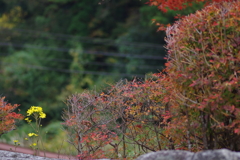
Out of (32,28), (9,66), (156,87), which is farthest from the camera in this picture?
(32,28)

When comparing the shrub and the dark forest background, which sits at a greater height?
the dark forest background

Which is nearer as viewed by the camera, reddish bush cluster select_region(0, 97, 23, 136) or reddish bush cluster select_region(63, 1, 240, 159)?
reddish bush cluster select_region(63, 1, 240, 159)

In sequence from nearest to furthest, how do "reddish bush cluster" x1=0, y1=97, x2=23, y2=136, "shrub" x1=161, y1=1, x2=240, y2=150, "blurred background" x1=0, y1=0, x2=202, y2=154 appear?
"shrub" x1=161, y1=1, x2=240, y2=150 → "reddish bush cluster" x1=0, y1=97, x2=23, y2=136 → "blurred background" x1=0, y1=0, x2=202, y2=154

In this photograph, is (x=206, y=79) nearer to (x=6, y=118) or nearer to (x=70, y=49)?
(x=6, y=118)

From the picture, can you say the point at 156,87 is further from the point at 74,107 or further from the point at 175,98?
the point at 74,107

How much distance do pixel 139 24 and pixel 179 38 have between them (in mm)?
13086

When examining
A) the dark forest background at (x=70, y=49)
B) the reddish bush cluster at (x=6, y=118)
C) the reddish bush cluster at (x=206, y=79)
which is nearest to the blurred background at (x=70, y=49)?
the dark forest background at (x=70, y=49)

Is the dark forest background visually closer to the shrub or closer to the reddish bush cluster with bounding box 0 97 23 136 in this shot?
the reddish bush cluster with bounding box 0 97 23 136

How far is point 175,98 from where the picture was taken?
3.84 meters

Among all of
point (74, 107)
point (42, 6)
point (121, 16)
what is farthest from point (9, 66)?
point (74, 107)

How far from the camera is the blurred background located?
1602 centimetres

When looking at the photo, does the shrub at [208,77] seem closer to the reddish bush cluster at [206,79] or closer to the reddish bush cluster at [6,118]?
the reddish bush cluster at [206,79]

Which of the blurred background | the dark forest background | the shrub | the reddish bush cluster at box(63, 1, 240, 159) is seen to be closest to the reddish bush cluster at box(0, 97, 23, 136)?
the reddish bush cluster at box(63, 1, 240, 159)

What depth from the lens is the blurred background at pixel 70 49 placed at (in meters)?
16.0
